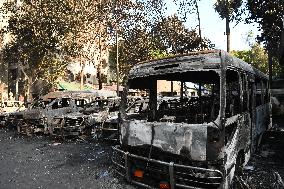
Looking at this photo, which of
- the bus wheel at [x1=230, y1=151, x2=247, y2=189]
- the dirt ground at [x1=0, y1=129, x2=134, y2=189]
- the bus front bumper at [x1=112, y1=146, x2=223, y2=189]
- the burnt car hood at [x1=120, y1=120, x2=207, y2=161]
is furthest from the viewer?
the dirt ground at [x1=0, y1=129, x2=134, y2=189]

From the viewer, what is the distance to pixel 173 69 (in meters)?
5.72

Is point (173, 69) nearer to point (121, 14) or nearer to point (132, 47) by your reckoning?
point (121, 14)

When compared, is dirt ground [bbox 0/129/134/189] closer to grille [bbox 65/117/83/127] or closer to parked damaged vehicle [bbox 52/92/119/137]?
parked damaged vehicle [bbox 52/92/119/137]

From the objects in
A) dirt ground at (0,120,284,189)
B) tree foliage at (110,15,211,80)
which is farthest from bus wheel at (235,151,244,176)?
tree foliage at (110,15,211,80)

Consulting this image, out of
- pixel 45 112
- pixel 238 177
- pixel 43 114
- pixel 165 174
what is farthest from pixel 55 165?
pixel 45 112

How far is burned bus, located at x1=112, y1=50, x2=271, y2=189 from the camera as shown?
4.98 meters

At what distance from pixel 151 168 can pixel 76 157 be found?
4953 millimetres

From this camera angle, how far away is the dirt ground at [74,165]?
690 cm

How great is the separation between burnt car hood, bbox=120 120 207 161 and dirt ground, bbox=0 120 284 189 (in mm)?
1459

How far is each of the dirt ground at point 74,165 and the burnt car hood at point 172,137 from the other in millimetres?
1459

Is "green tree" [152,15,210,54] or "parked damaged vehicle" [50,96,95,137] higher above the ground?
"green tree" [152,15,210,54]

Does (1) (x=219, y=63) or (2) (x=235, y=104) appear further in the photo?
(2) (x=235, y=104)

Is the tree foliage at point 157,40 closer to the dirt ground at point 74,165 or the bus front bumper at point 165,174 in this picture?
the dirt ground at point 74,165

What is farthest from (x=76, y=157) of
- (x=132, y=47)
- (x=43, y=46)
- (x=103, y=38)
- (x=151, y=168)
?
(x=132, y=47)
